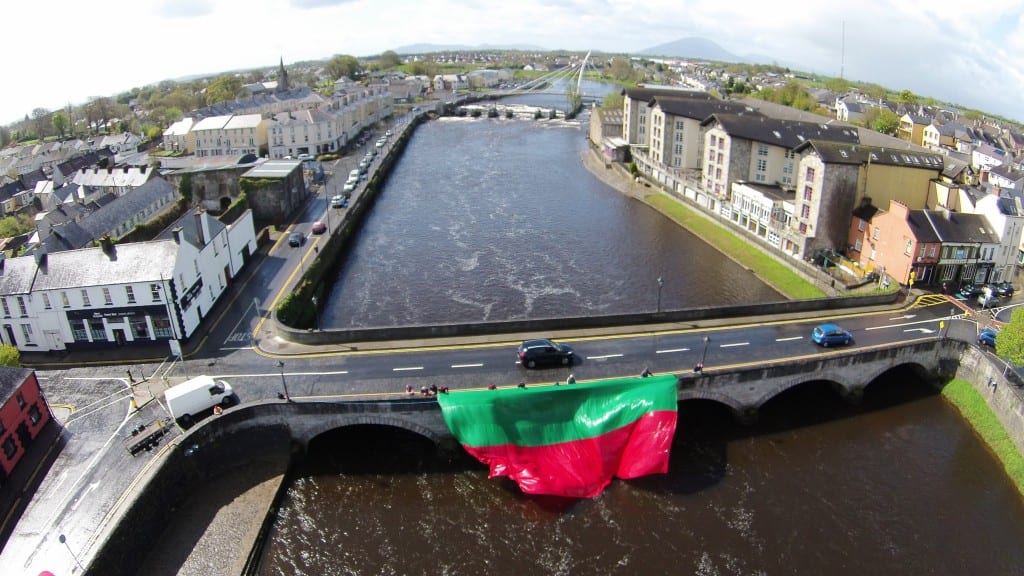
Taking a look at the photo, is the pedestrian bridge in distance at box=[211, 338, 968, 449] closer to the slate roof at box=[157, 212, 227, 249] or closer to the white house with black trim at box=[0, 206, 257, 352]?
the white house with black trim at box=[0, 206, 257, 352]

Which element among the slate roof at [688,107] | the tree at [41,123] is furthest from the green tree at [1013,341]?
the tree at [41,123]

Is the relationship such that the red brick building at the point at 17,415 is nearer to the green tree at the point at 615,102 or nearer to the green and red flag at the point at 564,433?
the green and red flag at the point at 564,433

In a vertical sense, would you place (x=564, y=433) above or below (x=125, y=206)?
below

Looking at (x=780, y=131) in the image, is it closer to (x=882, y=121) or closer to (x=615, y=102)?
(x=882, y=121)

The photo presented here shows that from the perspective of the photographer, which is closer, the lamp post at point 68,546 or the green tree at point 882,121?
the lamp post at point 68,546

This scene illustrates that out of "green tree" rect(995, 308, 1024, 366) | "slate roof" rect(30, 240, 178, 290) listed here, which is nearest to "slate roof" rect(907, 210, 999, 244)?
"green tree" rect(995, 308, 1024, 366)

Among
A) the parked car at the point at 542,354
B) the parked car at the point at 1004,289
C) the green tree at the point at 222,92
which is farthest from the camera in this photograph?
the green tree at the point at 222,92

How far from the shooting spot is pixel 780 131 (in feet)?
267

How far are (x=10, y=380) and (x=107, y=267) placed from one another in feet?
35.8

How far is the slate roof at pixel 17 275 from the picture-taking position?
138 ft

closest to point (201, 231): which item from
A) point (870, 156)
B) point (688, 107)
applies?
point (870, 156)

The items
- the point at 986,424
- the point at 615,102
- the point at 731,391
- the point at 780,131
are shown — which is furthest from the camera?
the point at 615,102

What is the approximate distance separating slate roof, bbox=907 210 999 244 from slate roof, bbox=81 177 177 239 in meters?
76.3

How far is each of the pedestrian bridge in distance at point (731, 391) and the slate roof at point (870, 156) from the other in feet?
70.0
